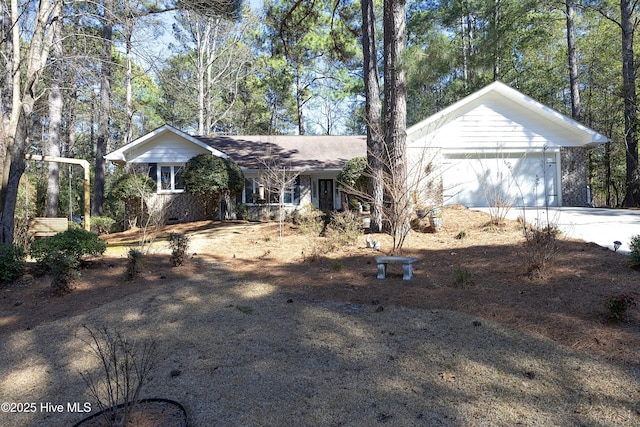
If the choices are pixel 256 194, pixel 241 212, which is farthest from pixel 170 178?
pixel 256 194

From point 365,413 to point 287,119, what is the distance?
102ft

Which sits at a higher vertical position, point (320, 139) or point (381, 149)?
point (320, 139)

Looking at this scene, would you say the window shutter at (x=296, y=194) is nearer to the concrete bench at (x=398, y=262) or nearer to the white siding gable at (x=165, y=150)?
the white siding gable at (x=165, y=150)

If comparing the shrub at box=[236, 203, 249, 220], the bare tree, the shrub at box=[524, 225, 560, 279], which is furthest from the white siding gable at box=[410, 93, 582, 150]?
the shrub at box=[524, 225, 560, 279]

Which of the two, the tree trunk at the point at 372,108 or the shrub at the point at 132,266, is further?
the tree trunk at the point at 372,108

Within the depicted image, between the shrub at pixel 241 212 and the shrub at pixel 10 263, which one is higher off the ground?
the shrub at pixel 241 212

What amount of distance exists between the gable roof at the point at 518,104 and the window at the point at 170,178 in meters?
10.1

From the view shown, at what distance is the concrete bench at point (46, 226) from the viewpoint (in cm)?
1069

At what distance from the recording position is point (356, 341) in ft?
12.6

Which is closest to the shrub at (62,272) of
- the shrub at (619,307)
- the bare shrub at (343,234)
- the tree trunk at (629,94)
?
the bare shrub at (343,234)

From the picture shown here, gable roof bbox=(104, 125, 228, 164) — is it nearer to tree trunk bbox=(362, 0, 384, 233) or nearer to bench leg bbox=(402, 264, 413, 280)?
tree trunk bbox=(362, 0, 384, 233)

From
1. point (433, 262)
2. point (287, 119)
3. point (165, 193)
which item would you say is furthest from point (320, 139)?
point (433, 262)

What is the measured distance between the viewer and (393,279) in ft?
19.1

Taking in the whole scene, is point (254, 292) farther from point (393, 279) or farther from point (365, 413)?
point (365, 413)
